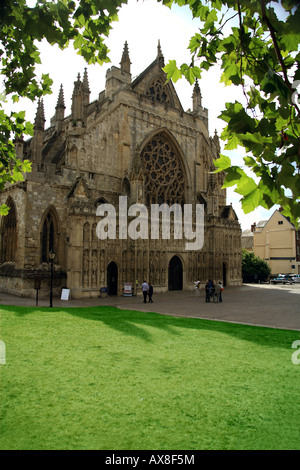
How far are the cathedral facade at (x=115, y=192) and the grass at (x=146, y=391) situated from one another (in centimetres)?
1266

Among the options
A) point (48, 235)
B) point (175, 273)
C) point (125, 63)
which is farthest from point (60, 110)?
point (175, 273)

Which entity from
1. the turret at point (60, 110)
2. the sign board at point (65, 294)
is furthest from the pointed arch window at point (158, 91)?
the sign board at point (65, 294)

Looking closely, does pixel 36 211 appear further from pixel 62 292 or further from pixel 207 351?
pixel 207 351

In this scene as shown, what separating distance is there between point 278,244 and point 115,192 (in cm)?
3689

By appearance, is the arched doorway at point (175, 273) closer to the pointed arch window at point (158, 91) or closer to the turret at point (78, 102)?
the turret at point (78, 102)

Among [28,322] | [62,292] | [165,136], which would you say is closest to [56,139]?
[165,136]

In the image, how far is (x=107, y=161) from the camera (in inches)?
1004

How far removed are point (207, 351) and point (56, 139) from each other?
26345 mm

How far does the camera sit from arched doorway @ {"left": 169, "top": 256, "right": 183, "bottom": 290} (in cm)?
2839

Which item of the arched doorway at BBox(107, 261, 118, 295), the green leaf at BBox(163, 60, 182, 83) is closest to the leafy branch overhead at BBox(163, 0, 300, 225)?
the green leaf at BBox(163, 60, 182, 83)

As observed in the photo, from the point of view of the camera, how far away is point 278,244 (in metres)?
53.8

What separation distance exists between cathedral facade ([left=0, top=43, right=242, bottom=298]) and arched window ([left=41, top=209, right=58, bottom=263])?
7cm

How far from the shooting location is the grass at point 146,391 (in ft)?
13.3

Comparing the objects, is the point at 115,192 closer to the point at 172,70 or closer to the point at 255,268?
the point at 172,70
